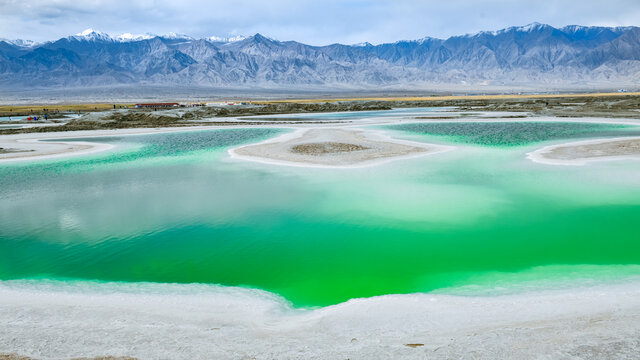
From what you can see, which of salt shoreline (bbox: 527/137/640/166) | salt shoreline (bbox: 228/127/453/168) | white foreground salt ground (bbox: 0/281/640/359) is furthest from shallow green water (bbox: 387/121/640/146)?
white foreground salt ground (bbox: 0/281/640/359)

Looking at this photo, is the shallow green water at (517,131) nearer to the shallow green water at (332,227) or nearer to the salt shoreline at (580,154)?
the salt shoreline at (580,154)

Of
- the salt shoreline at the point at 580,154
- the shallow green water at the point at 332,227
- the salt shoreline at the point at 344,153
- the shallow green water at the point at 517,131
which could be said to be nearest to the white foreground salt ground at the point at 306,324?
the shallow green water at the point at 332,227

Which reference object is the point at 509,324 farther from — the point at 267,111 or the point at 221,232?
the point at 267,111

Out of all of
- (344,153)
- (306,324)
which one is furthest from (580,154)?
(306,324)

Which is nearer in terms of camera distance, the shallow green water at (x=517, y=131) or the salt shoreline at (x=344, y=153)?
the salt shoreline at (x=344, y=153)

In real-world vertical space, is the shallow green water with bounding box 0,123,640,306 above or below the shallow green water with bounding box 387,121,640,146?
below

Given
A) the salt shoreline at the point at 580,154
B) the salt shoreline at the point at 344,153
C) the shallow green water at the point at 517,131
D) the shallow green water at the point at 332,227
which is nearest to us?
the shallow green water at the point at 332,227

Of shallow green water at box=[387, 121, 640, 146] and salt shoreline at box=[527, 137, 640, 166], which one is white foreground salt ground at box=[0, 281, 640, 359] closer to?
salt shoreline at box=[527, 137, 640, 166]

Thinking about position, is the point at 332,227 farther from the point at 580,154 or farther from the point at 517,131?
the point at 517,131
